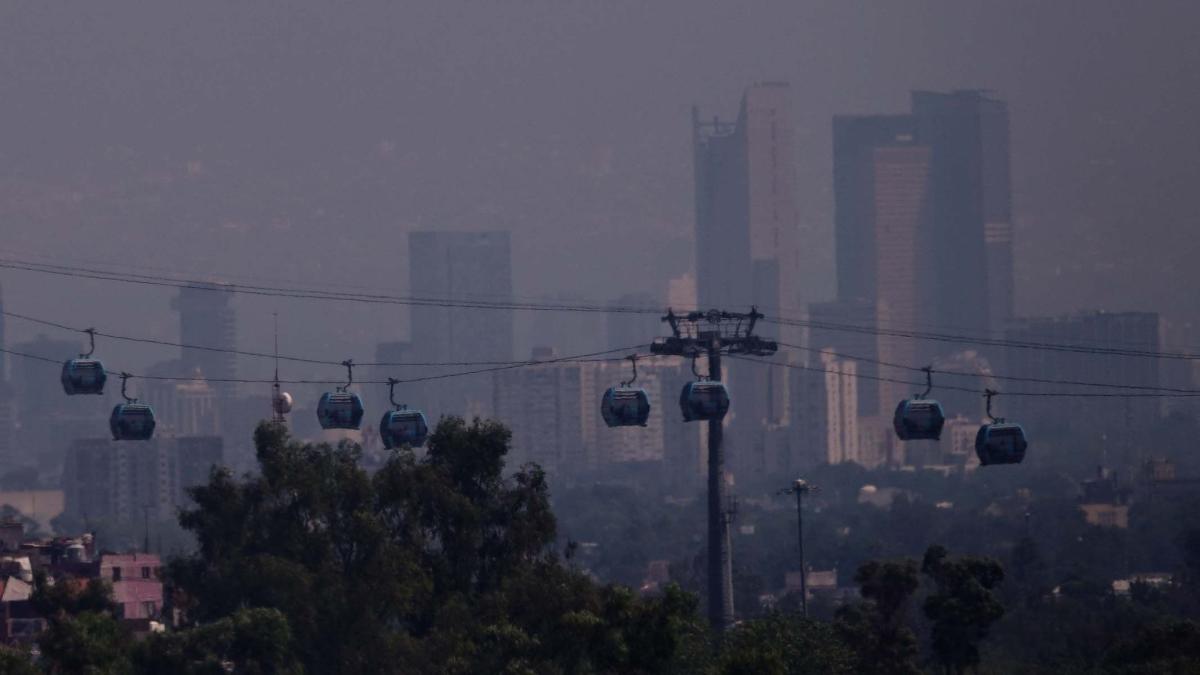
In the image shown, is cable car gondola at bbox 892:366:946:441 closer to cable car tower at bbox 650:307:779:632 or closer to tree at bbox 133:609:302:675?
cable car tower at bbox 650:307:779:632

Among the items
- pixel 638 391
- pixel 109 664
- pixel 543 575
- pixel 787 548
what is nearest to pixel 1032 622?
pixel 638 391

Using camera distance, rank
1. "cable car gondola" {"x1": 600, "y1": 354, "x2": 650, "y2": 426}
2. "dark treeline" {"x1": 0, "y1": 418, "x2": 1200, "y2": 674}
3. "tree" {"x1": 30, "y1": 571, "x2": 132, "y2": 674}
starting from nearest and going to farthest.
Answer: "dark treeline" {"x1": 0, "y1": 418, "x2": 1200, "y2": 674}
"tree" {"x1": 30, "y1": 571, "x2": 132, "y2": 674}
"cable car gondola" {"x1": 600, "y1": 354, "x2": 650, "y2": 426}

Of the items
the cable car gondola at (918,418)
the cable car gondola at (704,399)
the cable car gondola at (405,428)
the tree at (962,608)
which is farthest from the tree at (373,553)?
the tree at (962,608)

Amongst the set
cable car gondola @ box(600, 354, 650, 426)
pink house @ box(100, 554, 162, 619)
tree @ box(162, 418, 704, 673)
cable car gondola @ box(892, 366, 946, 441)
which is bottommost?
pink house @ box(100, 554, 162, 619)

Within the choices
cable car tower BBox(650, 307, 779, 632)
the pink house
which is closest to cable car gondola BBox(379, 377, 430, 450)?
cable car tower BBox(650, 307, 779, 632)

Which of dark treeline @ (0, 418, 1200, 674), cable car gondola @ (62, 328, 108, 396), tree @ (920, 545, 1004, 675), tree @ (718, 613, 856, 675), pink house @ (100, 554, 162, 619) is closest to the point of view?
dark treeline @ (0, 418, 1200, 674)

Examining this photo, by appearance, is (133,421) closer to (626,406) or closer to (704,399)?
(626,406)
